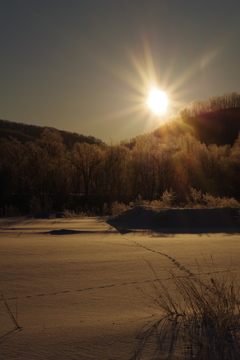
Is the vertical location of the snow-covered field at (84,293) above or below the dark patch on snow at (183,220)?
below

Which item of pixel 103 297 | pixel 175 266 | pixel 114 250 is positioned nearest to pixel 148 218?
pixel 114 250

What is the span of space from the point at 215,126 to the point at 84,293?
102196mm

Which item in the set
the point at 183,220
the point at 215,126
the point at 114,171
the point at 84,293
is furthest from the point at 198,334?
the point at 215,126

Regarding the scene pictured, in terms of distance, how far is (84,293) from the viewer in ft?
12.2

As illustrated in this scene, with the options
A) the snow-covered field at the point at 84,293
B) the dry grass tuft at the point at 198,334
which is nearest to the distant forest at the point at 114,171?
the snow-covered field at the point at 84,293

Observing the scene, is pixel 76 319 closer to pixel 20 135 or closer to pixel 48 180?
pixel 48 180

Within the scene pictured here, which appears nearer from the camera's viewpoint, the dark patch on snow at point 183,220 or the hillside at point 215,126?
→ the dark patch on snow at point 183,220

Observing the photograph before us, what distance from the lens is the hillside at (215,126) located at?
94188 millimetres

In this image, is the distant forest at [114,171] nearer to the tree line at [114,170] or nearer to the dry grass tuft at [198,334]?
the tree line at [114,170]

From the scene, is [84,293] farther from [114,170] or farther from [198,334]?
[114,170]

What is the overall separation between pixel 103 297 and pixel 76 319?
0.68 m

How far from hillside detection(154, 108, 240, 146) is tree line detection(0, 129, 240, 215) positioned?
48.7 meters

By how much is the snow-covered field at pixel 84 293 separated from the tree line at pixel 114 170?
2898 centimetres

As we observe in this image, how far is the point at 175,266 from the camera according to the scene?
491 cm
